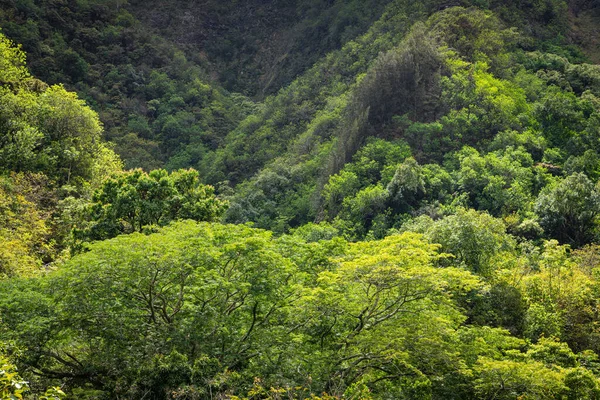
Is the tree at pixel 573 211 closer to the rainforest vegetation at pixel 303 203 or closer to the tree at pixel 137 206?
the rainforest vegetation at pixel 303 203

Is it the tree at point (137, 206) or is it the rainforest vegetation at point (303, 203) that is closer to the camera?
the rainforest vegetation at point (303, 203)

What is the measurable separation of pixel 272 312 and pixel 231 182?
44999 mm

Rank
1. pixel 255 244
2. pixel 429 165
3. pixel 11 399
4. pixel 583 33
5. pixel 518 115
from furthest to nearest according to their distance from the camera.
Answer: pixel 583 33 → pixel 518 115 → pixel 429 165 → pixel 255 244 → pixel 11 399

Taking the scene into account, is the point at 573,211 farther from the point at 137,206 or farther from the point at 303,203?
the point at 137,206

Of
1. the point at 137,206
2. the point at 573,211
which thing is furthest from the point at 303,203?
the point at 137,206

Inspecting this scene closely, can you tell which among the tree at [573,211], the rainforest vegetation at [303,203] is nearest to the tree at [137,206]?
the rainforest vegetation at [303,203]

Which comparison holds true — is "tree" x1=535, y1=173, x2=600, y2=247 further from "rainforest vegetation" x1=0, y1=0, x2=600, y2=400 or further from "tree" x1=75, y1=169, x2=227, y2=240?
"tree" x1=75, y1=169, x2=227, y2=240

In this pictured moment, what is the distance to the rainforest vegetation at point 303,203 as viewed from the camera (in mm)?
17422

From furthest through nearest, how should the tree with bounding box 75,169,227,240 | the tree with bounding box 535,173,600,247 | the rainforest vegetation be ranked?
1. the tree with bounding box 535,173,600,247
2. the tree with bounding box 75,169,227,240
3. the rainforest vegetation

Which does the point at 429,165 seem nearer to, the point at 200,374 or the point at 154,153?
the point at 200,374

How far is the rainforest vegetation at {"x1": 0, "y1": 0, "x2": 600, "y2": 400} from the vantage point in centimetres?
1742

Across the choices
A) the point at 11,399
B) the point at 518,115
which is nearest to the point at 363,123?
the point at 518,115

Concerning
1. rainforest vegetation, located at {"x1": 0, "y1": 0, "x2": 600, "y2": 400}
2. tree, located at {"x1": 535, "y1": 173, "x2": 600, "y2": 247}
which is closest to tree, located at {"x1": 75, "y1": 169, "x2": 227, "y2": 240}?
rainforest vegetation, located at {"x1": 0, "y1": 0, "x2": 600, "y2": 400}

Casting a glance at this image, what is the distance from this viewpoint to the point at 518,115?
1896 inches
